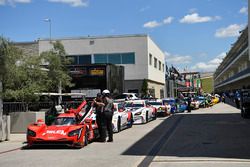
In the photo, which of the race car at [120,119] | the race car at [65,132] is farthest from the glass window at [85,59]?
the race car at [65,132]

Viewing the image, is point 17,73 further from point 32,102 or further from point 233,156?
point 233,156

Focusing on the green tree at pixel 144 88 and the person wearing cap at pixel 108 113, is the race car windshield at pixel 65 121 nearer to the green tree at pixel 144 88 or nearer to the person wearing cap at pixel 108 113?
the person wearing cap at pixel 108 113

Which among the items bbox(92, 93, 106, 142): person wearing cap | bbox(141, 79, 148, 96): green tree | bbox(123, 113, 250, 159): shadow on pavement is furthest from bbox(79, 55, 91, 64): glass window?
bbox(92, 93, 106, 142): person wearing cap

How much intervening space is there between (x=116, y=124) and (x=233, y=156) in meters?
8.19

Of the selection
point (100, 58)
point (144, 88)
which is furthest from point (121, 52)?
point (144, 88)

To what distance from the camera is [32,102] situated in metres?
20.9

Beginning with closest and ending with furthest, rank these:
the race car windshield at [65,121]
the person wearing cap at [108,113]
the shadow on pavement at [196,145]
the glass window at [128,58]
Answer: the shadow on pavement at [196,145] → the race car windshield at [65,121] → the person wearing cap at [108,113] → the glass window at [128,58]

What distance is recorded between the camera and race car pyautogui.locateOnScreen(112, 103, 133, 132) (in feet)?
61.1

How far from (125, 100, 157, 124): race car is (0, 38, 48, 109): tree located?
5551 millimetres

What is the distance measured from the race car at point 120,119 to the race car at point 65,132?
3.67 meters

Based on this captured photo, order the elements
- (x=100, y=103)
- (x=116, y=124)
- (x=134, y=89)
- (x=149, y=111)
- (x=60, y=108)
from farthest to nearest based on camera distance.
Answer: (x=134, y=89)
(x=149, y=111)
(x=60, y=108)
(x=116, y=124)
(x=100, y=103)

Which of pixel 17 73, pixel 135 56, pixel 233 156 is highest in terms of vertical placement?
pixel 135 56

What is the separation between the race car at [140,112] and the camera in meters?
23.9

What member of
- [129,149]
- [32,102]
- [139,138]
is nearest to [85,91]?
[32,102]
